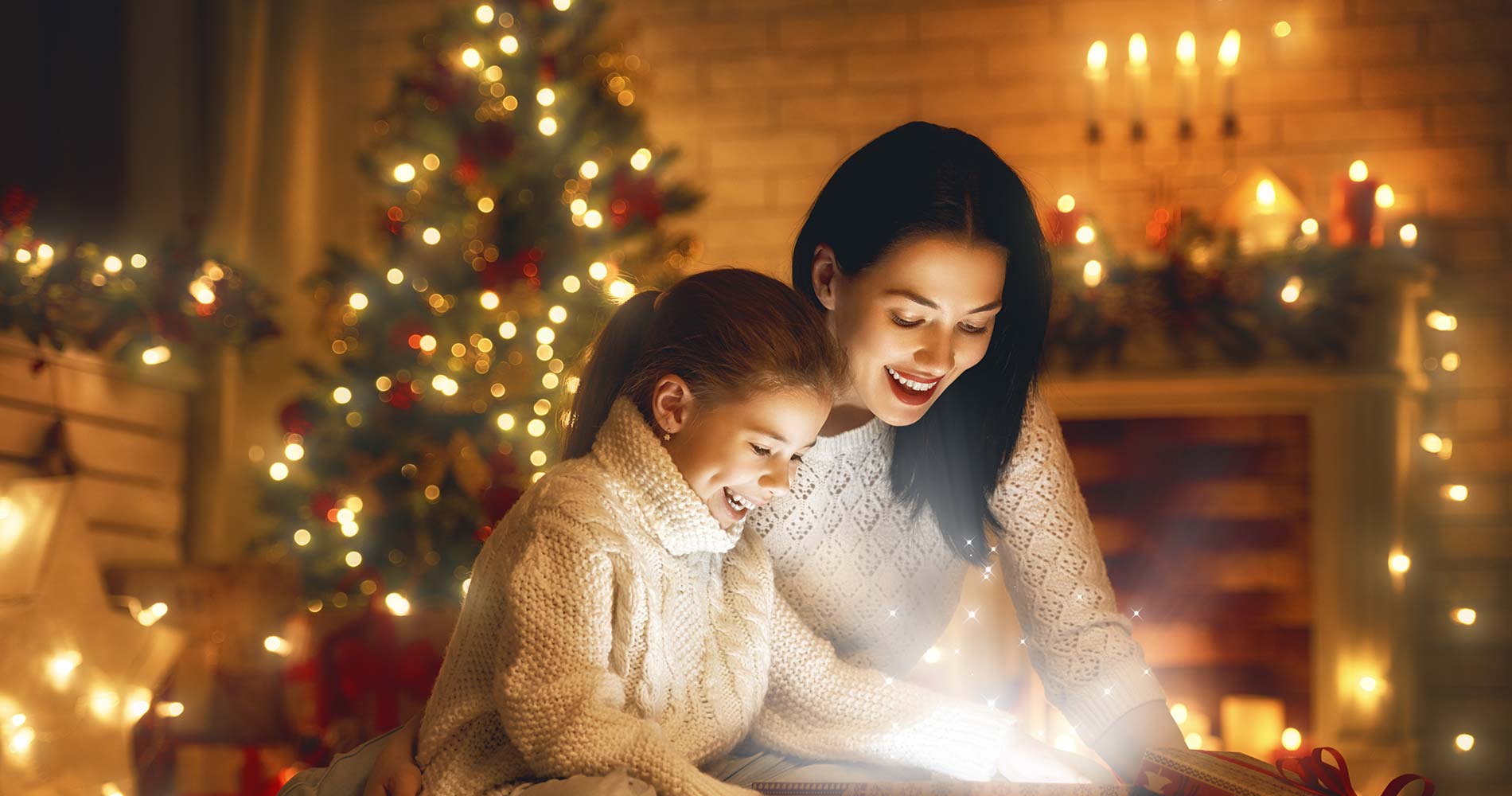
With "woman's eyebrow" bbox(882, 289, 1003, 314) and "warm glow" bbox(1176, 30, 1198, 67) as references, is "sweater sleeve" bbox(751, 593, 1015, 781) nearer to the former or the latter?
"woman's eyebrow" bbox(882, 289, 1003, 314)

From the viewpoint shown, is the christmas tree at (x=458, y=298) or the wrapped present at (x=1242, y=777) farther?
the christmas tree at (x=458, y=298)

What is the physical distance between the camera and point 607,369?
1353 millimetres

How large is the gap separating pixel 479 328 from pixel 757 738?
1.76 meters

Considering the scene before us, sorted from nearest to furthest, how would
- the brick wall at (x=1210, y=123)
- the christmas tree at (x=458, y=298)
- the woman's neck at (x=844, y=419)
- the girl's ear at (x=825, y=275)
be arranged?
1. the girl's ear at (x=825, y=275)
2. the woman's neck at (x=844, y=419)
3. the christmas tree at (x=458, y=298)
4. the brick wall at (x=1210, y=123)

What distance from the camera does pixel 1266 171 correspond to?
3.38 m

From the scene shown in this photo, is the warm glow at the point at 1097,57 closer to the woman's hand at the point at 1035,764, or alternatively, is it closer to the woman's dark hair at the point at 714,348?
the woman's dark hair at the point at 714,348

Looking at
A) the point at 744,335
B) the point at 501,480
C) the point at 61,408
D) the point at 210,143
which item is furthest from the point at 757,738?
the point at 210,143

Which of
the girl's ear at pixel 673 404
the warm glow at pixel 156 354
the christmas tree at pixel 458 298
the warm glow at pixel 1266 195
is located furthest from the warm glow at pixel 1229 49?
the warm glow at pixel 156 354

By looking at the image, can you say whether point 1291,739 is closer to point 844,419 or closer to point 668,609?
point 844,419

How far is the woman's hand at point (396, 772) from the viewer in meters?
1.14

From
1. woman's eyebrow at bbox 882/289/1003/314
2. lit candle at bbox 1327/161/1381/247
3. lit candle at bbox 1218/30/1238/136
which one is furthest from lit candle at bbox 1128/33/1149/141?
woman's eyebrow at bbox 882/289/1003/314

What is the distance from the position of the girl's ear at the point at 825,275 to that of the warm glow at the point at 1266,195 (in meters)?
2.22

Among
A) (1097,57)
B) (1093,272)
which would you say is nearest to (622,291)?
(1093,272)

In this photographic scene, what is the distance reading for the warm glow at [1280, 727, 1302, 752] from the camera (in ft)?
10.0
